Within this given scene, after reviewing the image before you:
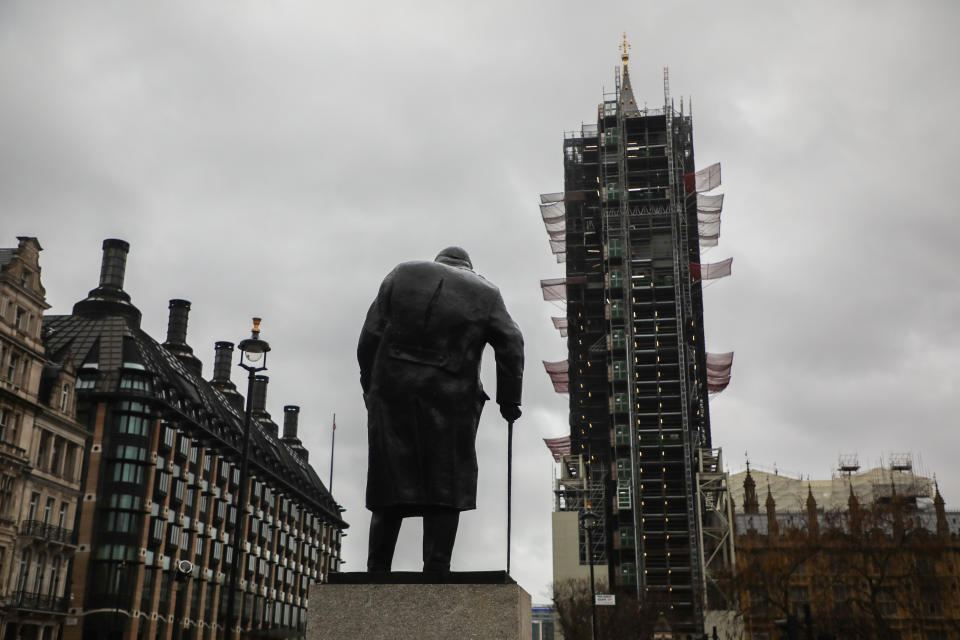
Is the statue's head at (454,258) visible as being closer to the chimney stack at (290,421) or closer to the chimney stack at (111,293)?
the chimney stack at (111,293)

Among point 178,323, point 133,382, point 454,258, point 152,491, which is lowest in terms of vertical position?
point 454,258

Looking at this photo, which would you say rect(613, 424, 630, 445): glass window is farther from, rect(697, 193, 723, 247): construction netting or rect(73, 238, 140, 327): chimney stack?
rect(73, 238, 140, 327): chimney stack

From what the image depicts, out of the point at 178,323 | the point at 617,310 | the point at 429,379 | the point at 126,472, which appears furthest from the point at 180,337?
the point at 429,379

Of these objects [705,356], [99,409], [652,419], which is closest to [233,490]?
[99,409]

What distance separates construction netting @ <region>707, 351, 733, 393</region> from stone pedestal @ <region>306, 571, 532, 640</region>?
8017cm

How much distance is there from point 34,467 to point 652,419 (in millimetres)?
49943

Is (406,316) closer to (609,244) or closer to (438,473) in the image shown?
(438,473)

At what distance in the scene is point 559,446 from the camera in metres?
94.2

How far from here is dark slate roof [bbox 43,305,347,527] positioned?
63875mm

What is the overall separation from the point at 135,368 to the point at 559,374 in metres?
41.9

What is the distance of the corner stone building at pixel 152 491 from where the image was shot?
59906 mm

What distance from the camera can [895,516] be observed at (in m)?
46.6

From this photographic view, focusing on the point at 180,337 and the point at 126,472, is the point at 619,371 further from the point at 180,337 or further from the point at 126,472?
the point at 180,337

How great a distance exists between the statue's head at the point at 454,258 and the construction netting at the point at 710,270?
81.9m
